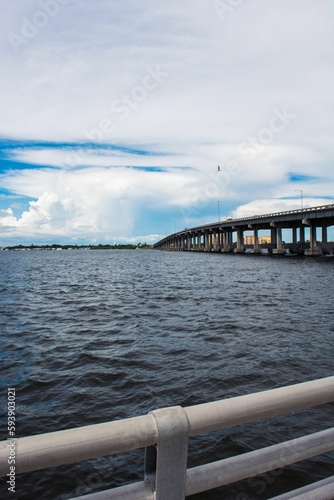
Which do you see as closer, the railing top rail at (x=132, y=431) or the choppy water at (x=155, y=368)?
the railing top rail at (x=132, y=431)

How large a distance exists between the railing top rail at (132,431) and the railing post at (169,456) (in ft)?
0.16

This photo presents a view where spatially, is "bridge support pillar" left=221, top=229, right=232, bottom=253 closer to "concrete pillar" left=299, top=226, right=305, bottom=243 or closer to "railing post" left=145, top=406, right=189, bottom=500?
"concrete pillar" left=299, top=226, right=305, bottom=243

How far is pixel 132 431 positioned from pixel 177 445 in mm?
330

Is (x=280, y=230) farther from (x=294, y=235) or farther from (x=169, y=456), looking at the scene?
(x=169, y=456)

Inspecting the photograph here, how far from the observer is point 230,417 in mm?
2529

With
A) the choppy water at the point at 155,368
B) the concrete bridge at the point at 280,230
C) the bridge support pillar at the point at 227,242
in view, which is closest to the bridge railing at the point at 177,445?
the choppy water at the point at 155,368

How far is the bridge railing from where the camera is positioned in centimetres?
216

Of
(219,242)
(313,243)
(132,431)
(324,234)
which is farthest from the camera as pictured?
(219,242)

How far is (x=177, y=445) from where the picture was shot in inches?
95.5

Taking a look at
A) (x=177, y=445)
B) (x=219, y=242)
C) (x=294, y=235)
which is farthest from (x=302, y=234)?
(x=177, y=445)

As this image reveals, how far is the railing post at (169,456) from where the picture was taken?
239 cm

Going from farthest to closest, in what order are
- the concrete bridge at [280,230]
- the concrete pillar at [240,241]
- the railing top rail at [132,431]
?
1. the concrete pillar at [240,241]
2. the concrete bridge at [280,230]
3. the railing top rail at [132,431]

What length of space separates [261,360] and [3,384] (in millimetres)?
7178

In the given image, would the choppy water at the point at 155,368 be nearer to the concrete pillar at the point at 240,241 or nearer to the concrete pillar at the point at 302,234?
the concrete pillar at the point at 302,234
